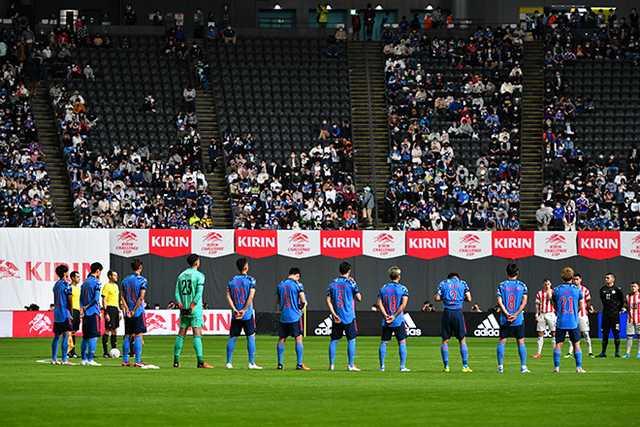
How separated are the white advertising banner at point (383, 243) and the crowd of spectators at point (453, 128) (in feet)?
6.57

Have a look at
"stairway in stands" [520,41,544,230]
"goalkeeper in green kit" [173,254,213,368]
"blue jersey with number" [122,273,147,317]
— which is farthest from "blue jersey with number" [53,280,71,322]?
"stairway in stands" [520,41,544,230]

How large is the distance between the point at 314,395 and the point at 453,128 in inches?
1387

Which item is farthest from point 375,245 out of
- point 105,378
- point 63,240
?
point 105,378

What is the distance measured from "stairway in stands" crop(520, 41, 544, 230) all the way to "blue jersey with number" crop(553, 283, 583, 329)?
24335 mm

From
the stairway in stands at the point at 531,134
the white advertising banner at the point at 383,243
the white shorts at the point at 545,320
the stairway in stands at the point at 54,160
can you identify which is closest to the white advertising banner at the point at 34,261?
the stairway in stands at the point at 54,160

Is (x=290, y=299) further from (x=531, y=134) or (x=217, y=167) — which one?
(x=531, y=134)

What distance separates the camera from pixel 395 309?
25719 millimetres

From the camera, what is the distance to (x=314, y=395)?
65.0 feet

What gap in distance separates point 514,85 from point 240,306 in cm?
3322

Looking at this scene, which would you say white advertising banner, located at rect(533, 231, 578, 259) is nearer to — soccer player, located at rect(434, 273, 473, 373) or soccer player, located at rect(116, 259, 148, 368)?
soccer player, located at rect(434, 273, 473, 373)

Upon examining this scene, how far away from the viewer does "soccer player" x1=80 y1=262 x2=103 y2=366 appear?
26875 millimetres

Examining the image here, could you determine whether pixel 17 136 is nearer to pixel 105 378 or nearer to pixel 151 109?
pixel 151 109

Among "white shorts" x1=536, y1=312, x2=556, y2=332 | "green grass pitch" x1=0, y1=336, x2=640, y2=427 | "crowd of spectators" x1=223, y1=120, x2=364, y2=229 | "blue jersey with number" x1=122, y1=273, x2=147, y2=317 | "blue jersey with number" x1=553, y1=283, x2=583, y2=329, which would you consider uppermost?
"crowd of spectators" x1=223, y1=120, x2=364, y2=229

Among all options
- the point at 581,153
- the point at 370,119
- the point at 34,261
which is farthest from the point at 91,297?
the point at 581,153
